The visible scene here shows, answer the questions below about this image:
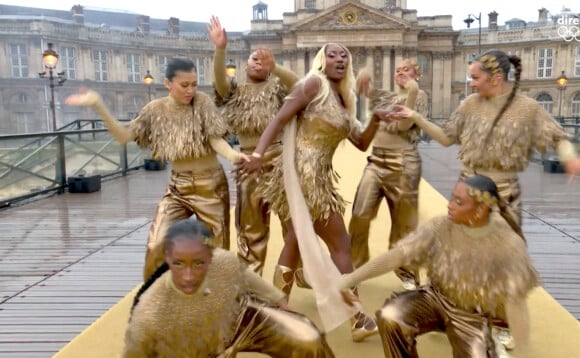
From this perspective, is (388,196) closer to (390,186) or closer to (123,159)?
(390,186)

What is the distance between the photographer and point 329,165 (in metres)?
3.70

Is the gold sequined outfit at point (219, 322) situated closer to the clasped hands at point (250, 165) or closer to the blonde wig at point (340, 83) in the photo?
the clasped hands at point (250, 165)

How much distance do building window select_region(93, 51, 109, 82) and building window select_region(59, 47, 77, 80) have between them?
6.74 feet

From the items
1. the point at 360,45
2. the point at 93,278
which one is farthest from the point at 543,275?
the point at 360,45

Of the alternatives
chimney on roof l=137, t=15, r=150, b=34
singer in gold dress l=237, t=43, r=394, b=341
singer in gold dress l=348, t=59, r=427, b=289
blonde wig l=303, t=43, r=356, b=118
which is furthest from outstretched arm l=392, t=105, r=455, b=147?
chimney on roof l=137, t=15, r=150, b=34

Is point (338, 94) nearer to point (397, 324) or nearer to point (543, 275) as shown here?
point (397, 324)

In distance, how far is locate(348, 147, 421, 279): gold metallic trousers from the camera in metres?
4.52

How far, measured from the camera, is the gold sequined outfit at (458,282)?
2.59 meters

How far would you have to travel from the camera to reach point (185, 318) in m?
2.38

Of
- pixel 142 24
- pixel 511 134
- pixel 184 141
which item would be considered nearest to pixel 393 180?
pixel 511 134

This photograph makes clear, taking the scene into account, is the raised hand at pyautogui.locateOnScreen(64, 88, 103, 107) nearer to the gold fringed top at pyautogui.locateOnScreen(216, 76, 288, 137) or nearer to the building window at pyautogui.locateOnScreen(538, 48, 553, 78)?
the gold fringed top at pyautogui.locateOnScreen(216, 76, 288, 137)

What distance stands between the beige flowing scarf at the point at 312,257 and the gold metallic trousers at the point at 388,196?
1086mm

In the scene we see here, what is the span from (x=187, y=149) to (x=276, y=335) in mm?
1640

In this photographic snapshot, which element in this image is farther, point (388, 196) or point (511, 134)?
point (388, 196)
